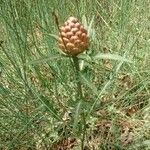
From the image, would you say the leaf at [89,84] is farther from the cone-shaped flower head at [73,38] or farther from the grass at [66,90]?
the grass at [66,90]

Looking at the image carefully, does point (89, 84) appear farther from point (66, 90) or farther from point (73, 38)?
point (66, 90)

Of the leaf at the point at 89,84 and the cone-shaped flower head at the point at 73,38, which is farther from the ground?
the cone-shaped flower head at the point at 73,38

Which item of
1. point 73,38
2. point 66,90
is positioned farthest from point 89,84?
point 66,90

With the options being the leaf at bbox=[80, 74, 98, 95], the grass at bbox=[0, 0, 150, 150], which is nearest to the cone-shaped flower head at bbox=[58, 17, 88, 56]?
the leaf at bbox=[80, 74, 98, 95]

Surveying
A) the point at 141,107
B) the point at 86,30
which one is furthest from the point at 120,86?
the point at 86,30

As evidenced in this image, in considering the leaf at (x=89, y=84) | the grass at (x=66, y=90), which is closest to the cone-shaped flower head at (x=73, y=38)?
the leaf at (x=89, y=84)
